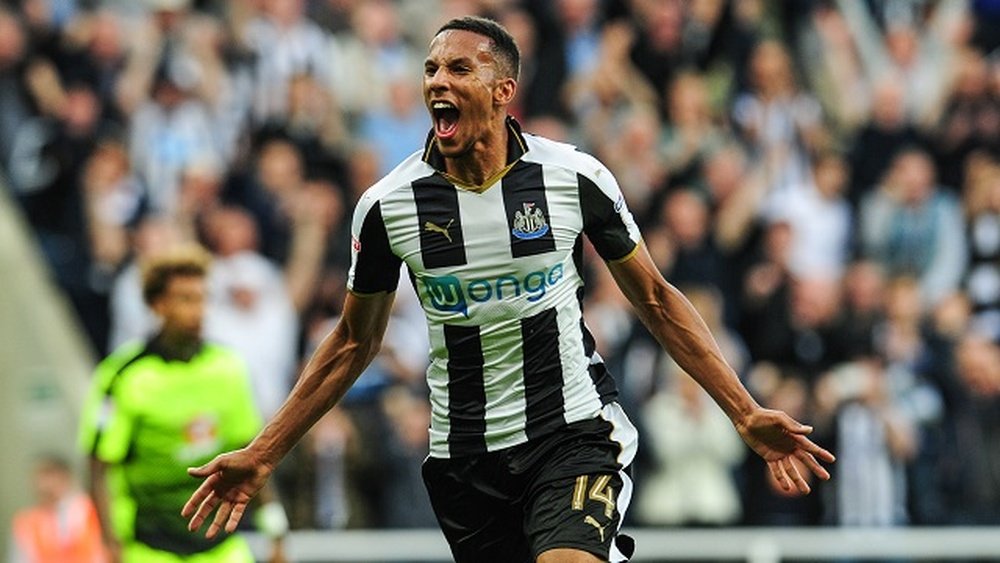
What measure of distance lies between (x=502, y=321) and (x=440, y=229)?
1.21 feet

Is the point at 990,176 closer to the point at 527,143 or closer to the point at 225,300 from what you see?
the point at 225,300

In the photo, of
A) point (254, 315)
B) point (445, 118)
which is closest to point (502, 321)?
point (445, 118)

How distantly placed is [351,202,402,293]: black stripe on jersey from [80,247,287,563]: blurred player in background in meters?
2.40

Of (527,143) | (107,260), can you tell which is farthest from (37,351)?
(527,143)

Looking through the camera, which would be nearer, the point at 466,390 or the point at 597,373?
the point at 466,390

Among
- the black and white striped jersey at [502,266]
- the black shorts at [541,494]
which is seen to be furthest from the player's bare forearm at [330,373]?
the black shorts at [541,494]

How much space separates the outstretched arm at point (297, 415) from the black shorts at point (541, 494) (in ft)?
1.41

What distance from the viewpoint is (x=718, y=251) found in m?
13.6

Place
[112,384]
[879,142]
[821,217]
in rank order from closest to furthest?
[112,384]
[821,217]
[879,142]

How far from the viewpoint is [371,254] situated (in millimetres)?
7043

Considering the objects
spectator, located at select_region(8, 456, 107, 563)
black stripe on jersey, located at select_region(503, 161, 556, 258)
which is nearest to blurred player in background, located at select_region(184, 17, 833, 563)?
black stripe on jersey, located at select_region(503, 161, 556, 258)

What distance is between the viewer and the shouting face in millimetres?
6824

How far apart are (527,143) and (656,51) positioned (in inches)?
315

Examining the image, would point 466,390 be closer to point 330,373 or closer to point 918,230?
point 330,373
